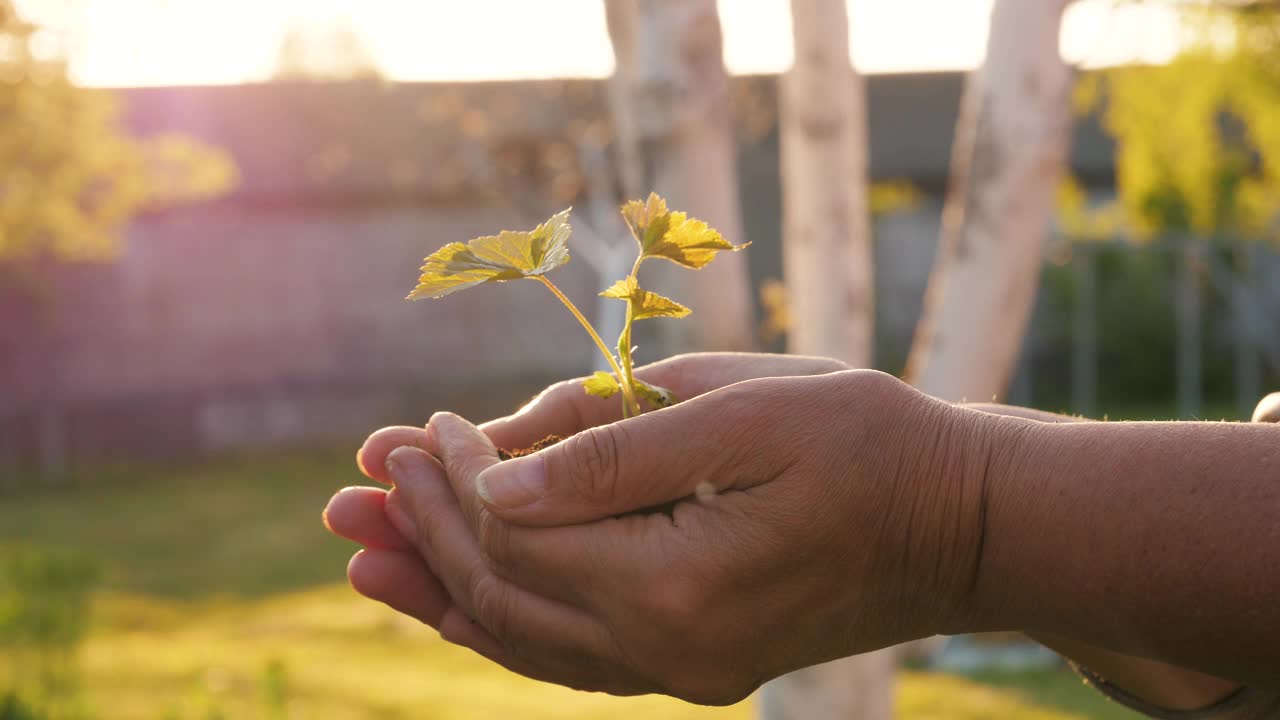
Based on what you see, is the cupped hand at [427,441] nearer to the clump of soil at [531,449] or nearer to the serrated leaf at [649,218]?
the clump of soil at [531,449]

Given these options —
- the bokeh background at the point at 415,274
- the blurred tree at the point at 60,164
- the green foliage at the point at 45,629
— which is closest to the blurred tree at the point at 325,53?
the bokeh background at the point at 415,274

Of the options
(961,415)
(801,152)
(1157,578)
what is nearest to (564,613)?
(961,415)

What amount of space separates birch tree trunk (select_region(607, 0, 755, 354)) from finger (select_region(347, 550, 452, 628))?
1.92 m

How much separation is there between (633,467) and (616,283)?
25 centimetres

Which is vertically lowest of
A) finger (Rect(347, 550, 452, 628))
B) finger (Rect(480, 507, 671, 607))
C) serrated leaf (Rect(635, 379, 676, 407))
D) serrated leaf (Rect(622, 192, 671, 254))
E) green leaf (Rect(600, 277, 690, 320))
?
finger (Rect(347, 550, 452, 628))

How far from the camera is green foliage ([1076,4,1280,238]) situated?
1082 centimetres

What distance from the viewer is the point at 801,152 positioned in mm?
3357

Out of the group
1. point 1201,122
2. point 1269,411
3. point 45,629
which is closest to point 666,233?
point 1269,411

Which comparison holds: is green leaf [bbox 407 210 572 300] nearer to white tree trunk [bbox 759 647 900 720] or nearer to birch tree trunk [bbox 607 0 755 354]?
white tree trunk [bbox 759 647 900 720]

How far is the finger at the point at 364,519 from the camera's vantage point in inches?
62.9

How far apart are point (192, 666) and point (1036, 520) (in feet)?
20.1

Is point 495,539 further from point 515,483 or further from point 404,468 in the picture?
point 404,468

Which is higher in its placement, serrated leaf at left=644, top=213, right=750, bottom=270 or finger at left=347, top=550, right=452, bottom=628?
serrated leaf at left=644, top=213, right=750, bottom=270

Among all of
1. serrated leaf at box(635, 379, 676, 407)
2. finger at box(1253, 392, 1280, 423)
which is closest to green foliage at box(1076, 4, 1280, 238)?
finger at box(1253, 392, 1280, 423)
